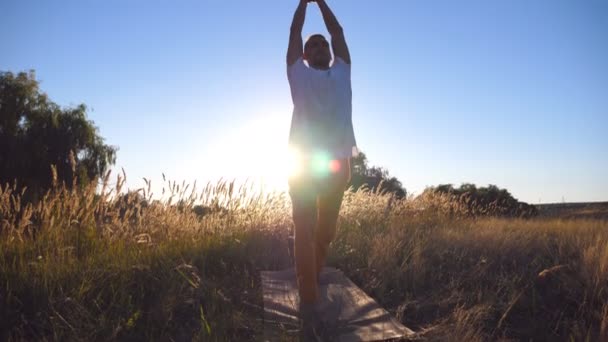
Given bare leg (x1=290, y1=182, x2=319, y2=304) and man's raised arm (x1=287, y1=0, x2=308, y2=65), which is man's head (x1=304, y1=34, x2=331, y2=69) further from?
bare leg (x1=290, y1=182, x2=319, y2=304)

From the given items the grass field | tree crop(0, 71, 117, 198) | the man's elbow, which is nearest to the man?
the man's elbow

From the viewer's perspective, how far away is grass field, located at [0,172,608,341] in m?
2.65

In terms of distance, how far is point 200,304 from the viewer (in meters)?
3.01

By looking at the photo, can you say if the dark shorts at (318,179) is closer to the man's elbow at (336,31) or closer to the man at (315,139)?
the man at (315,139)

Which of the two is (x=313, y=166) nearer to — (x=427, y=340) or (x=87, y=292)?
(x=427, y=340)

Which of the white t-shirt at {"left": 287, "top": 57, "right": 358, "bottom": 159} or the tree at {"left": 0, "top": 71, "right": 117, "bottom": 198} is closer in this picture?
the white t-shirt at {"left": 287, "top": 57, "right": 358, "bottom": 159}

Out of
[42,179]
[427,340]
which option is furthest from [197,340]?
[42,179]

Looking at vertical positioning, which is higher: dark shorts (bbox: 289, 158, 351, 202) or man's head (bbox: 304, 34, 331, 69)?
man's head (bbox: 304, 34, 331, 69)

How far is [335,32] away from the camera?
353cm

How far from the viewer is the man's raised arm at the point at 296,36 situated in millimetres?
3195

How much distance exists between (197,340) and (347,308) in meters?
1.16

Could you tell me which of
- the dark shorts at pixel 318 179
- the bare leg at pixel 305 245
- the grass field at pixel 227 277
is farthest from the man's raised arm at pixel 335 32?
the grass field at pixel 227 277

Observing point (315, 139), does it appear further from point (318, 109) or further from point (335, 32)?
point (335, 32)

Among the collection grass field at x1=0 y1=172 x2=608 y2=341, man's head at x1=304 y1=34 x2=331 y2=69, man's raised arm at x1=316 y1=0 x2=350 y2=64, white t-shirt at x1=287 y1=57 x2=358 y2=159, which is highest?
man's raised arm at x1=316 y1=0 x2=350 y2=64
